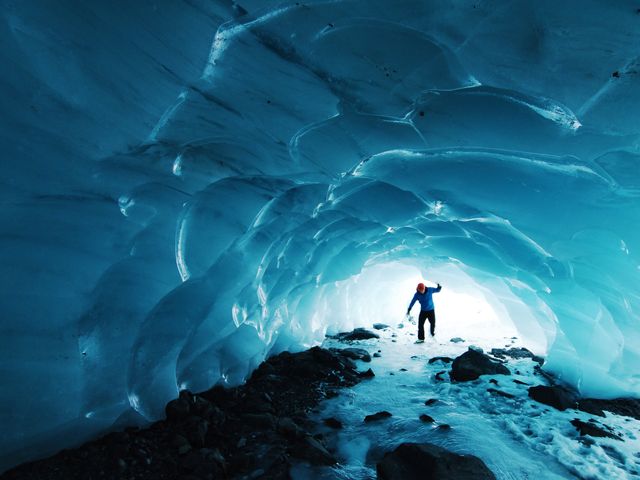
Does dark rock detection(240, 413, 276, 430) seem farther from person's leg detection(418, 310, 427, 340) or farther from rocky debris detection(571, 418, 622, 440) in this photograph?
person's leg detection(418, 310, 427, 340)

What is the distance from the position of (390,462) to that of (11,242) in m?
3.60

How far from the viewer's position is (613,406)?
6082mm

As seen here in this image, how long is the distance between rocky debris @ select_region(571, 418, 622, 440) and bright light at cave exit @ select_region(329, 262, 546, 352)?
290 inches

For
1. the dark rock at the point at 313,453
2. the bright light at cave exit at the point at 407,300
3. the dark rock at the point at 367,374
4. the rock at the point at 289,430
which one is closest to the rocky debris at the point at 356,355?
the dark rock at the point at 367,374

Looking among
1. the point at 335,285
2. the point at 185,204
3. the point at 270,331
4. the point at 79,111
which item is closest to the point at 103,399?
the point at 185,204

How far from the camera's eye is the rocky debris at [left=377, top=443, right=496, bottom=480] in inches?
124

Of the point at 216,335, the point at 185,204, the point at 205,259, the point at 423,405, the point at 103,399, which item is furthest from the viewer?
the point at 423,405

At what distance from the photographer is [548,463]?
3992 mm

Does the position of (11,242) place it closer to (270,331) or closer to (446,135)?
(446,135)

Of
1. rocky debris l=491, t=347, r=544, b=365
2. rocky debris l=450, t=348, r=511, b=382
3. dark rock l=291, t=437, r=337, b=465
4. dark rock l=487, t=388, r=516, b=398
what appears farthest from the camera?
rocky debris l=491, t=347, r=544, b=365

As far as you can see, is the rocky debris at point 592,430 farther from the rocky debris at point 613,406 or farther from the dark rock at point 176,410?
the dark rock at point 176,410

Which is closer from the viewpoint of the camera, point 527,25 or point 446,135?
point 527,25

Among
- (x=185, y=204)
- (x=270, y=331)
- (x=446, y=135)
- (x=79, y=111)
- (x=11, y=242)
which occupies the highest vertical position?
(x=446, y=135)

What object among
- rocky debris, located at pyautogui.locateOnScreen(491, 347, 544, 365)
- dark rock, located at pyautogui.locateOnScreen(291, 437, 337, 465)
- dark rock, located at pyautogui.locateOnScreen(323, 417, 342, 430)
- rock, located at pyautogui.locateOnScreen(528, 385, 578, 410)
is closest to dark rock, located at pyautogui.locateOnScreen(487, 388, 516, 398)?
rock, located at pyautogui.locateOnScreen(528, 385, 578, 410)
